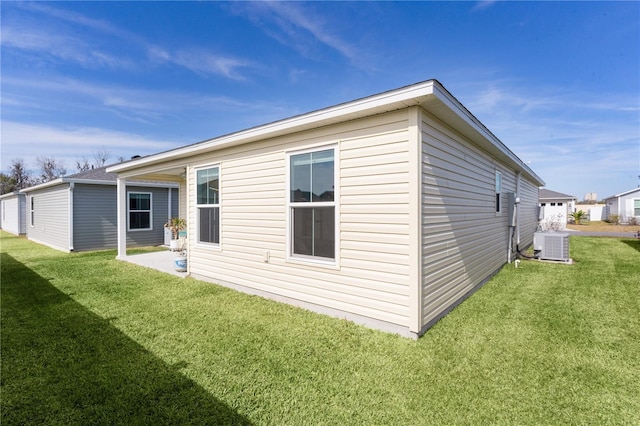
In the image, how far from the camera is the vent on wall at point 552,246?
7.95 m

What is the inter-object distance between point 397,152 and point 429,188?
63 centimetres

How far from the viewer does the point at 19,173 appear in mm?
35594


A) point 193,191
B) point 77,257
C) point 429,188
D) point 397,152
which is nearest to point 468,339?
point 429,188

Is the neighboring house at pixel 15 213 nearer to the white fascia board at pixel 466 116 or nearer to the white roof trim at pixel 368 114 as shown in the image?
the white roof trim at pixel 368 114

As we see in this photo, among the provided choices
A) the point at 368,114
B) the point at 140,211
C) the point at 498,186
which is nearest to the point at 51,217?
the point at 140,211

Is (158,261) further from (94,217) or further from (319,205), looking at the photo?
(319,205)

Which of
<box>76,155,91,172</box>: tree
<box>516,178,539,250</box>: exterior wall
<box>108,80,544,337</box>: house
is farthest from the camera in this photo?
<box>76,155,91,172</box>: tree

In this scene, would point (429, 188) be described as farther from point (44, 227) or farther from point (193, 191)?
point (44, 227)

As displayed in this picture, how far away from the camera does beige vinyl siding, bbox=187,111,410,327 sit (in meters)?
3.47

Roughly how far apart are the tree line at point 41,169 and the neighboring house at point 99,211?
28.4 metres

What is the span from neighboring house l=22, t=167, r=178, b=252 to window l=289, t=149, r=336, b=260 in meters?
9.40

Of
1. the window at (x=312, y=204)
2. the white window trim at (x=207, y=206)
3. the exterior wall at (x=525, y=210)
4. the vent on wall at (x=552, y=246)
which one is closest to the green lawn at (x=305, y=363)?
the window at (x=312, y=204)

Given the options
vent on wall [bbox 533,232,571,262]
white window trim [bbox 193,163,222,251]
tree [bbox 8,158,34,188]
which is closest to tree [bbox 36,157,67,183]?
tree [bbox 8,158,34,188]

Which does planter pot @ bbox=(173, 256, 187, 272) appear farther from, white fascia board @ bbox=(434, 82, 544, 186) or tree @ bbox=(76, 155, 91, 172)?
tree @ bbox=(76, 155, 91, 172)
